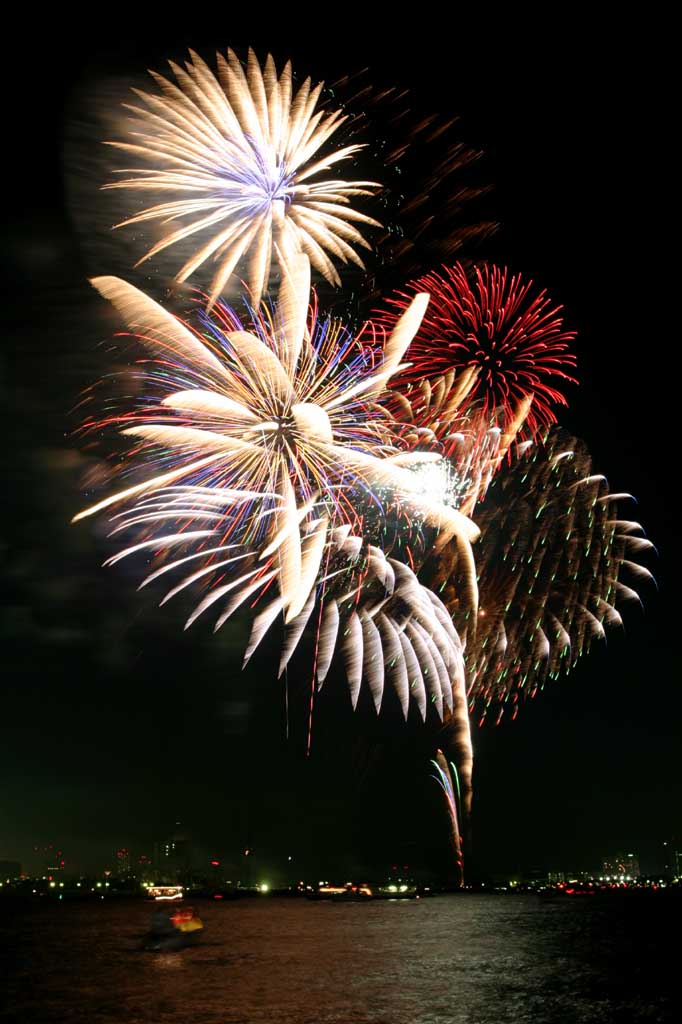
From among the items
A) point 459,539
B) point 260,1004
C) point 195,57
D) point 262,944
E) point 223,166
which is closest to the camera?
point 195,57

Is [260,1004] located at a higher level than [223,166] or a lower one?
lower

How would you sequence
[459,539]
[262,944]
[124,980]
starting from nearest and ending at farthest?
[459,539] < [124,980] < [262,944]

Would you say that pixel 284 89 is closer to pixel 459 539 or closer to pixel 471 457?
pixel 471 457

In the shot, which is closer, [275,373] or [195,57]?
[195,57]

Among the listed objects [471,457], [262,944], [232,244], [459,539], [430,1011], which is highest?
[232,244]

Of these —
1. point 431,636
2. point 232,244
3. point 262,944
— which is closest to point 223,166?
point 232,244

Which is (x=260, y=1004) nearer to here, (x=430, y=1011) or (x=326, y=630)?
(x=430, y=1011)
